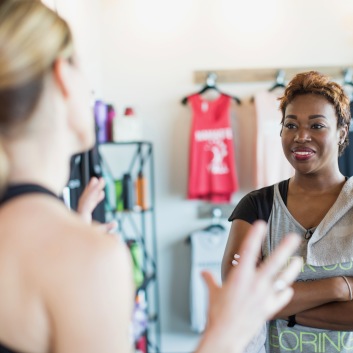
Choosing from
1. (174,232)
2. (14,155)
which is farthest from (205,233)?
(14,155)

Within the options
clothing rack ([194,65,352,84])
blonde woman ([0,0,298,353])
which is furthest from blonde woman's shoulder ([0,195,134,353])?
clothing rack ([194,65,352,84])

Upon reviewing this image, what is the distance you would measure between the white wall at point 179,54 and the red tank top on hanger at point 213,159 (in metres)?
0.16

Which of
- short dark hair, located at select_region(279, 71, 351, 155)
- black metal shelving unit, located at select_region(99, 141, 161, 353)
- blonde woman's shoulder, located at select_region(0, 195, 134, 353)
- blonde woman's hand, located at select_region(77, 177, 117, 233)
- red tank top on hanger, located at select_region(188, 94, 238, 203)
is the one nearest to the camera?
blonde woman's shoulder, located at select_region(0, 195, 134, 353)

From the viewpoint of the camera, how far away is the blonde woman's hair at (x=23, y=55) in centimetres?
58

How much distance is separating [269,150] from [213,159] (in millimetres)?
339

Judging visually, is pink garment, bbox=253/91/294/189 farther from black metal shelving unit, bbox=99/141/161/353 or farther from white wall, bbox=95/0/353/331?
black metal shelving unit, bbox=99/141/161/353

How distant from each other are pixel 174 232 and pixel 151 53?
1.16m

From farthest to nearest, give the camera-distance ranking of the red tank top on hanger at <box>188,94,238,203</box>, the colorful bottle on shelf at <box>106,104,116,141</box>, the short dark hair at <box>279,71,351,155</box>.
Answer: the red tank top on hanger at <box>188,94,238,203</box> → the colorful bottle on shelf at <box>106,104,116,141</box> → the short dark hair at <box>279,71,351,155</box>

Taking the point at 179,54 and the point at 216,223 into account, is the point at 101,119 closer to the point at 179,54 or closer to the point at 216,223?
the point at 179,54

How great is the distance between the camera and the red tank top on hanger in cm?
273

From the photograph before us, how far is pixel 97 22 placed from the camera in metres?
2.80

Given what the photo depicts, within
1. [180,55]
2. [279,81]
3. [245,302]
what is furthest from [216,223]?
[245,302]

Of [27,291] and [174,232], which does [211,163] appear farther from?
[27,291]

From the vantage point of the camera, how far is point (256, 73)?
283cm
